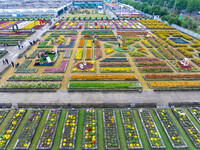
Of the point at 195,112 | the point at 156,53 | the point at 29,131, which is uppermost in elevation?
the point at 156,53

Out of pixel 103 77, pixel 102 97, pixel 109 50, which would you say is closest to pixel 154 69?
pixel 103 77

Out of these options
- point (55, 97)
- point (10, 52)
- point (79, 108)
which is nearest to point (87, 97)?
point (79, 108)

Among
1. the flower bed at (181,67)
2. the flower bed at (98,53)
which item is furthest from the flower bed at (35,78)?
the flower bed at (181,67)

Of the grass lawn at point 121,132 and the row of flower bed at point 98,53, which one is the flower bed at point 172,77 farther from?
the row of flower bed at point 98,53

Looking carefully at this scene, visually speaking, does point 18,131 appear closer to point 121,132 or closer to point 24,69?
point 121,132

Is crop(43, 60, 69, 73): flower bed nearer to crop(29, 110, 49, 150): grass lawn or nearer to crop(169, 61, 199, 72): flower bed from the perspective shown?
crop(29, 110, 49, 150): grass lawn
